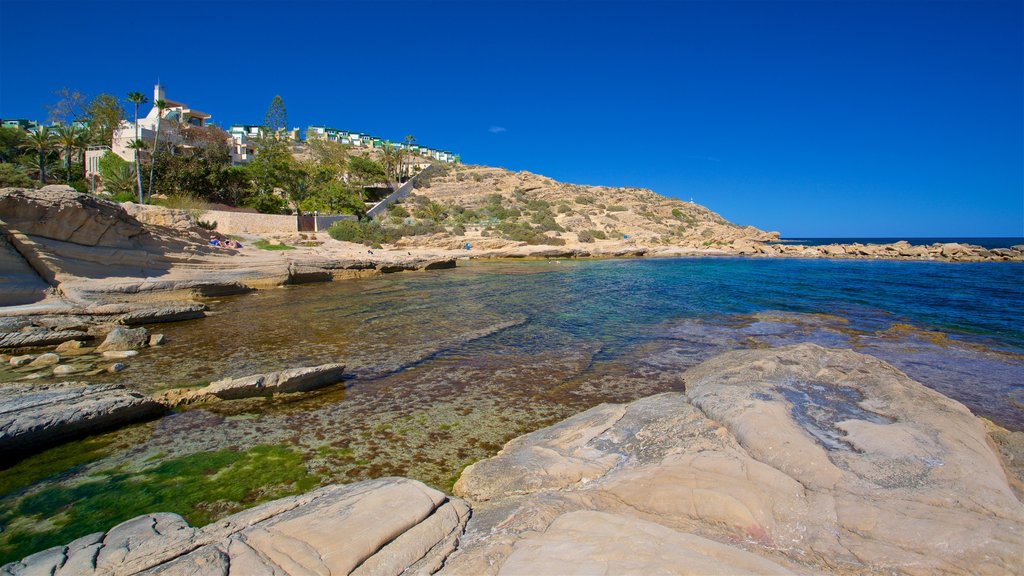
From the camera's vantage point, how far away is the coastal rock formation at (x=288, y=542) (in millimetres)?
2684

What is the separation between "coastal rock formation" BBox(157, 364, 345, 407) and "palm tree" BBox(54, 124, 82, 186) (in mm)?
38141

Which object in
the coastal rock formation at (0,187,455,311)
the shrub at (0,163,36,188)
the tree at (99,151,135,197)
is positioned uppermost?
the tree at (99,151,135,197)

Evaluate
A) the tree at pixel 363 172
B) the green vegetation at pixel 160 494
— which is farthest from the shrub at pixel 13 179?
the green vegetation at pixel 160 494

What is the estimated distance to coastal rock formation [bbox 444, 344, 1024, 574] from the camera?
274 cm

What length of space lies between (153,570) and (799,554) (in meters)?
3.89

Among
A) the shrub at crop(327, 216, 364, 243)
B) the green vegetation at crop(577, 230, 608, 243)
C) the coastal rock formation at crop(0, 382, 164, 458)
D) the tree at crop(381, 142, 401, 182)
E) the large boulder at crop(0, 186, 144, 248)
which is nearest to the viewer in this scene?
the coastal rock formation at crop(0, 382, 164, 458)

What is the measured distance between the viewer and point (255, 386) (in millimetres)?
6871

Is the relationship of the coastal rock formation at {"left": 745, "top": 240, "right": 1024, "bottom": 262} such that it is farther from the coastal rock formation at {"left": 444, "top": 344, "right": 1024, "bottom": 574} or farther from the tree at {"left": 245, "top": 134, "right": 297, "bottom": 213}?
the coastal rock formation at {"left": 444, "top": 344, "right": 1024, "bottom": 574}

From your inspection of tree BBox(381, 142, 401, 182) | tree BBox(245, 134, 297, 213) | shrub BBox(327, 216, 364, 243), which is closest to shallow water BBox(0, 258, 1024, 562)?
shrub BBox(327, 216, 364, 243)

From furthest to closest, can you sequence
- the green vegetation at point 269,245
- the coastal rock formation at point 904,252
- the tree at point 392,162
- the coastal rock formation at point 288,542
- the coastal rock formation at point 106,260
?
the tree at point 392,162, the coastal rock formation at point 904,252, the green vegetation at point 269,245, the coastal rock formation at point 106,260, the coastal rock formation at point 288,542

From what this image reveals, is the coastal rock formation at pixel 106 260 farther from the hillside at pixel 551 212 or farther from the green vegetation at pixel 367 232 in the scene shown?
the hillside at pixel 551 212

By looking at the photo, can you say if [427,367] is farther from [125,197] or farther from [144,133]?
[144,133]

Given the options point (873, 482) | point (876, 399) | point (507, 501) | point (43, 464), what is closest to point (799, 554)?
point (873, 482)

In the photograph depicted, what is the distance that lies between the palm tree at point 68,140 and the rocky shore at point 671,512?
4276 centimetres
